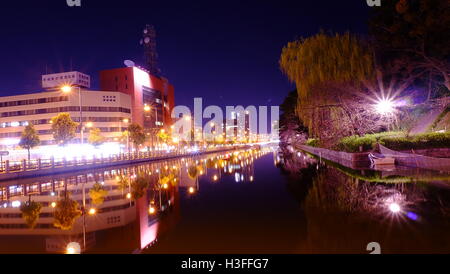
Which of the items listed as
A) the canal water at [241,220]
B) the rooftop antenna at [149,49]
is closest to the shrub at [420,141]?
the canal water at [241,220]

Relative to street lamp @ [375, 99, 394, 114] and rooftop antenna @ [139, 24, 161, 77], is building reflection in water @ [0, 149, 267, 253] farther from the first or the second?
rooftop antenna @ [139, 24, 161, 77]

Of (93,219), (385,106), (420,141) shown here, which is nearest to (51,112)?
(385,106)

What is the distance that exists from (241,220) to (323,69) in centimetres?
2188

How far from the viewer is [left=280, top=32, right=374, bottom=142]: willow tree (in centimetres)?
2483

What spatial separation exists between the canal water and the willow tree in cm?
1433

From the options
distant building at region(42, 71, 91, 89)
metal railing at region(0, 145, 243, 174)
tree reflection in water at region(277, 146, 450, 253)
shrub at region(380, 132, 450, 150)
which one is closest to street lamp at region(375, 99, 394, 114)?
shrub at region(380, 132, 450, 150)

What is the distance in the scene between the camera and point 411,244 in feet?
18.0

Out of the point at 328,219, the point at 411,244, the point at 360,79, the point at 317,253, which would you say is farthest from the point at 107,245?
the point at 360,79

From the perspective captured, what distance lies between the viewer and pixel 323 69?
85.9 ft

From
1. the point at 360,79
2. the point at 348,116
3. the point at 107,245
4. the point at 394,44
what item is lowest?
the point at 107,245

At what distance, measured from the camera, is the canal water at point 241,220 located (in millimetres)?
5777

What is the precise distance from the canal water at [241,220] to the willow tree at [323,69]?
14331 millimetres

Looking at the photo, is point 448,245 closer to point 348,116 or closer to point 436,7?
point 436,7

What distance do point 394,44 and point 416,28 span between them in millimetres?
1797
